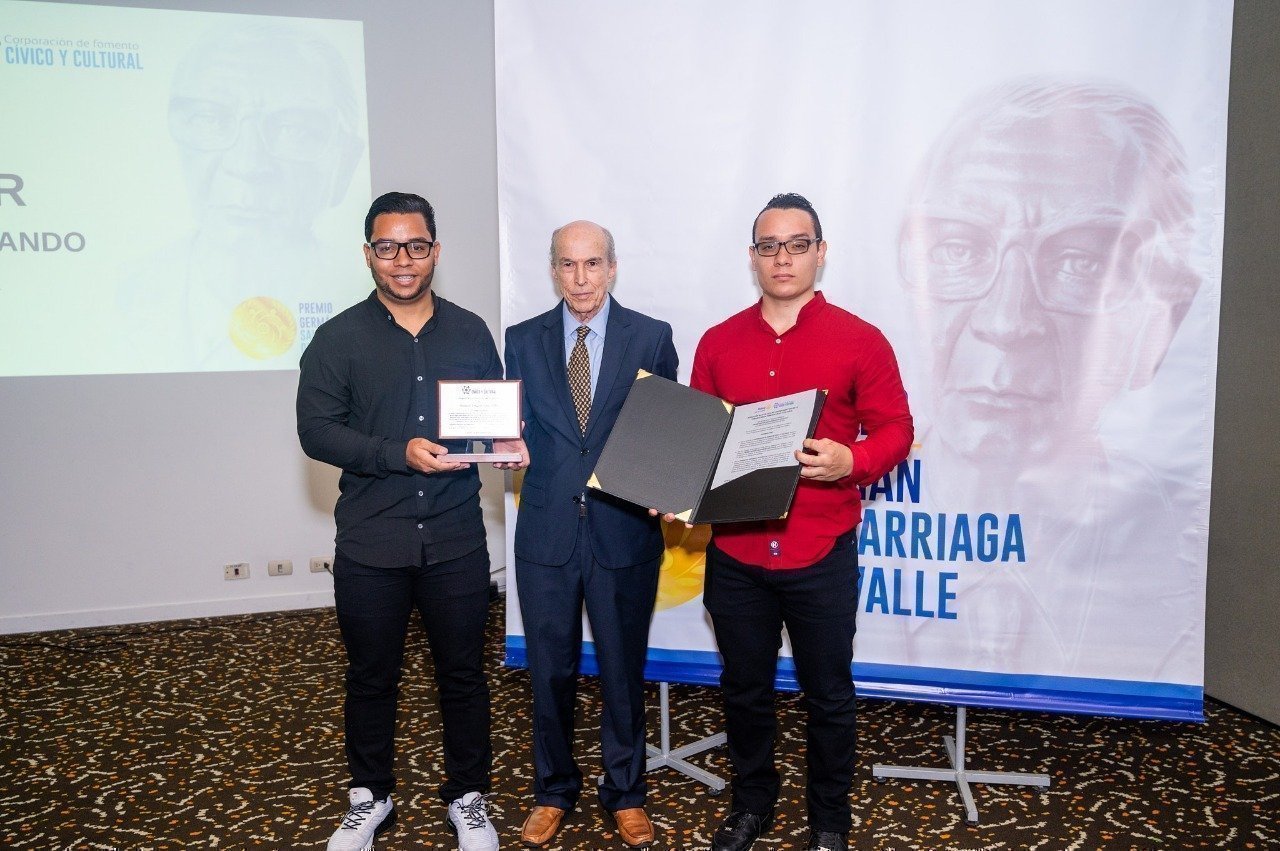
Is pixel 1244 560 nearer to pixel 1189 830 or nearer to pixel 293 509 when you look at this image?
pixel 1189 830

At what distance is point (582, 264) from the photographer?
236 cm

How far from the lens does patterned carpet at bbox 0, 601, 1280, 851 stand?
2494 millimetres

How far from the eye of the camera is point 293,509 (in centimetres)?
450

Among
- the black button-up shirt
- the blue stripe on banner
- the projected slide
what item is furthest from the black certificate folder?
the projected slide

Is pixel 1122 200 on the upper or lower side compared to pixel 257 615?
upper

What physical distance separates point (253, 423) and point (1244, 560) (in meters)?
4.34

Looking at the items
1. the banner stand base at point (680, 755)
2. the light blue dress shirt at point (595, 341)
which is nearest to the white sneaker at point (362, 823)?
the banner stand base at point (680, 755)

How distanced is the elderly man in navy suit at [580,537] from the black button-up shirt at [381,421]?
22 centimetres

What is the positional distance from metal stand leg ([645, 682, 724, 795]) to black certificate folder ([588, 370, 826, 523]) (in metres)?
0.99

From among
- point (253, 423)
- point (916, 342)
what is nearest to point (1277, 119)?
point (916, 342)

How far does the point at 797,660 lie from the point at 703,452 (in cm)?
62

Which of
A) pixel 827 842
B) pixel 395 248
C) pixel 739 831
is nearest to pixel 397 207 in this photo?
pixel 395 248

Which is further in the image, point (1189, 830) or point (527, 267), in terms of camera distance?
point (527, 267)

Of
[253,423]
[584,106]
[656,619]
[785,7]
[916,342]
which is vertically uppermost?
[785,7]
